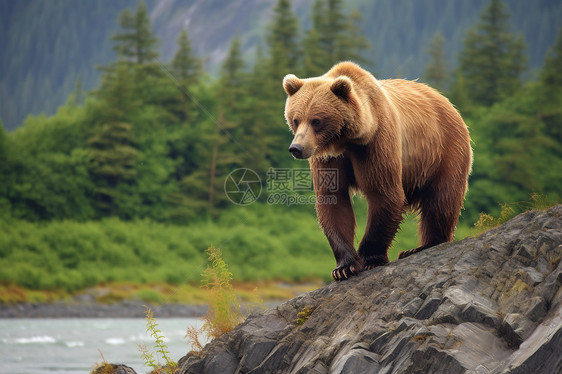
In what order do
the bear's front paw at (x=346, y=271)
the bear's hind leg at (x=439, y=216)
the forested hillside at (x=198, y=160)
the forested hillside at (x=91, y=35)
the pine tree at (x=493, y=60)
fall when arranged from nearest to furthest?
the bear's front paw at (x=346, y=271), the bear's hind leg at (x=439, y=216), the forested hillside at (x=198, y=160), the pine tree at (x=493, y=60), the forested hillside at (x=91, y=35)

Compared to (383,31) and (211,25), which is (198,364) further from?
(211,25)

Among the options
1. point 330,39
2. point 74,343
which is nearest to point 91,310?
point 74,343

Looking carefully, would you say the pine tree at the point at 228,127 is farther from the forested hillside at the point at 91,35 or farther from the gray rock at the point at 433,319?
the forested hillside at the point at 91,35

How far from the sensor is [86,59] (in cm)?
15038

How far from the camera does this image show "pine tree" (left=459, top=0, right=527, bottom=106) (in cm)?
4497

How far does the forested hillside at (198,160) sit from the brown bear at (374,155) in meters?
27.6

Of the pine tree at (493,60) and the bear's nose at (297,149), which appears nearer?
the bear's nose at (297,149)

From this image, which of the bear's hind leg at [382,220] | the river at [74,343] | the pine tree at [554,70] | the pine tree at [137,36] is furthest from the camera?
the pine tree at [137,36]

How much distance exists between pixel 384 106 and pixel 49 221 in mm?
34473

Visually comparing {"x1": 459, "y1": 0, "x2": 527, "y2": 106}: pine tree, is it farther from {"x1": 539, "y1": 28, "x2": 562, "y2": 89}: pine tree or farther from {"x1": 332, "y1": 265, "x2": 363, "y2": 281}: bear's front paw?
{"x1": 332, "y1": 265, "x2": 363, "y2": 281}: bear's front paw

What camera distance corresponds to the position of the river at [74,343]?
17.4 metres

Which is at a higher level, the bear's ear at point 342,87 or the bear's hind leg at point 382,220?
the bear's ear at point 342,87

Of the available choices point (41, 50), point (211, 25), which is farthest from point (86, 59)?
point (211, 25)

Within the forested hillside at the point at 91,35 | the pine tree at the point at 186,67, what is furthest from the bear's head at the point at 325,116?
the forested hillside at the point at 91,35
